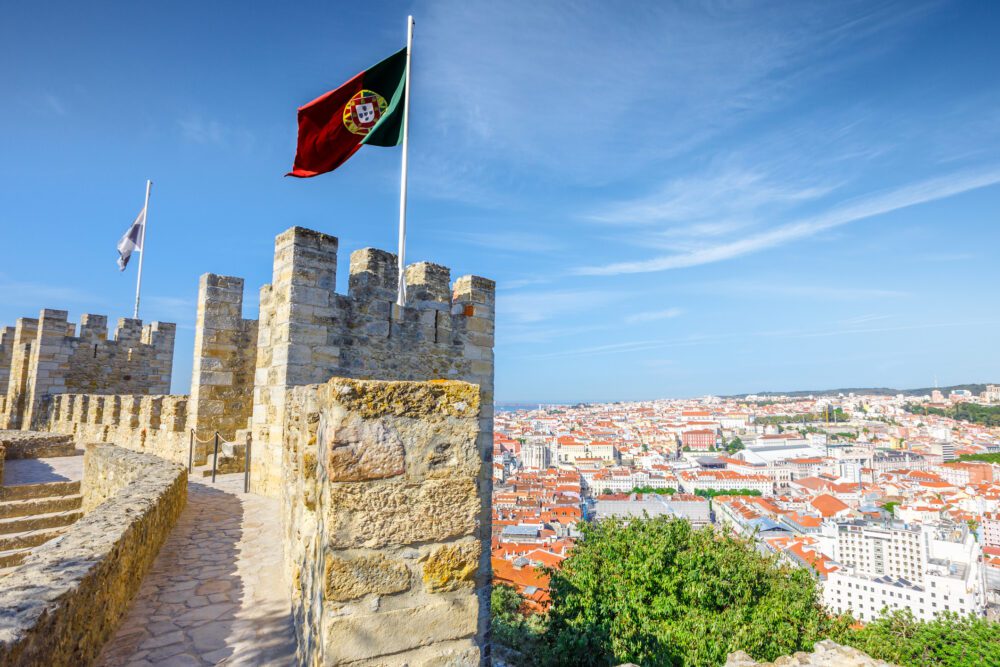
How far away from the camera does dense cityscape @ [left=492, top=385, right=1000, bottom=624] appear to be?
33.9m

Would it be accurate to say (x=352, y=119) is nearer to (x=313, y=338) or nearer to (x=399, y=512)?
(x=313, y=338)

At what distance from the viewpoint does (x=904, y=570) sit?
4250 centimetres

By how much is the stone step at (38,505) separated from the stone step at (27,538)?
59 centimetres

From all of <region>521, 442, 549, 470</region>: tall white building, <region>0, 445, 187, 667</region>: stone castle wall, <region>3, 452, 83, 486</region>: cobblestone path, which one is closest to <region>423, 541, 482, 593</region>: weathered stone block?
<region>0, 445, 187, 667</region>: stone castle wall

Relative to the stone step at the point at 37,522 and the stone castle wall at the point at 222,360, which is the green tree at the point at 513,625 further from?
the stone step at the point at 37,522

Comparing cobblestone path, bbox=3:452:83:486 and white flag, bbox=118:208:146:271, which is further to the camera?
white flag, bbox=118:208:146:271

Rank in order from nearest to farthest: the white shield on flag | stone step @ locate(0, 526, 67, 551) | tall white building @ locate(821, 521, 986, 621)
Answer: the white shield on flag < stone step @ locate(0, 526, 67, 551) < tall white building @ locate(821, 521, 986, 621)

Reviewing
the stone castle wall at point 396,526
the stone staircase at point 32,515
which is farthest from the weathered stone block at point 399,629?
the stone staircase at point 32,515

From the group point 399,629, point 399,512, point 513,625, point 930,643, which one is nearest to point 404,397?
point 399,512

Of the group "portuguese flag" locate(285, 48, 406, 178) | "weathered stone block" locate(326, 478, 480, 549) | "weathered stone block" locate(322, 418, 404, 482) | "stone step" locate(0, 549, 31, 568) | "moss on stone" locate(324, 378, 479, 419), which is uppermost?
"portuguese flag" locate(285, 48, 406, 178)

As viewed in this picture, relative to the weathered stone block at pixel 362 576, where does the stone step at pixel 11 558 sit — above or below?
below

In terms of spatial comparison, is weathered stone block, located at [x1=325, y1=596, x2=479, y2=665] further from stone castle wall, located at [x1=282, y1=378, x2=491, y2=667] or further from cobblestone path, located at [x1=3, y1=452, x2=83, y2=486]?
cobblestone path, located at [x1=3, y1=452, x2=83, y2=486]

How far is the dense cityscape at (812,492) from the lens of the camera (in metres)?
33.9

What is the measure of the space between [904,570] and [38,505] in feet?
175
